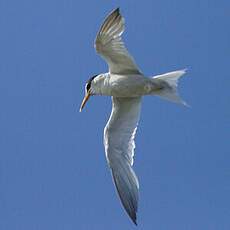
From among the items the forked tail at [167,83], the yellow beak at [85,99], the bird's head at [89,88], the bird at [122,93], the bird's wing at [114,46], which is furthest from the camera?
the yellow beak at [85,99]

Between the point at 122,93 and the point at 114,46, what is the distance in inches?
39.5

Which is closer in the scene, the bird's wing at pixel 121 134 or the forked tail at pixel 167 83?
the forked tail at pixel 167 83

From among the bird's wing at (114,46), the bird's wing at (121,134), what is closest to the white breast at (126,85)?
the bird's wing at (114,46)

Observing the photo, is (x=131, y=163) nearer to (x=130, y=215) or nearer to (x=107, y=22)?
(x=130, y=215)

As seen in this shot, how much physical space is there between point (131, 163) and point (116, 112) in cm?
94

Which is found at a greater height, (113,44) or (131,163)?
(113,44)

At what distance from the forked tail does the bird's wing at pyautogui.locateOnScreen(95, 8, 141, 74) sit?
384mm

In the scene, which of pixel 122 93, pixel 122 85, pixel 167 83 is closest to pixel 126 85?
pixel 122 85

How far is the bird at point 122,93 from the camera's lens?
9.84m

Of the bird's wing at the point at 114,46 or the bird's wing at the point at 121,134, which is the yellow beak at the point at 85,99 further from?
the bird's wing at the point at 114,46

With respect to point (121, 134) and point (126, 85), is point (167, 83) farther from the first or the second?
point (121, 134)

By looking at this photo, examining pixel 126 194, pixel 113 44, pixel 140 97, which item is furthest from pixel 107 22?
pixel 126 194

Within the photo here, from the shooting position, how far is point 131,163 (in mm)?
11188

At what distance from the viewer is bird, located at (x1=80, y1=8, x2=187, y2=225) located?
9836mm
